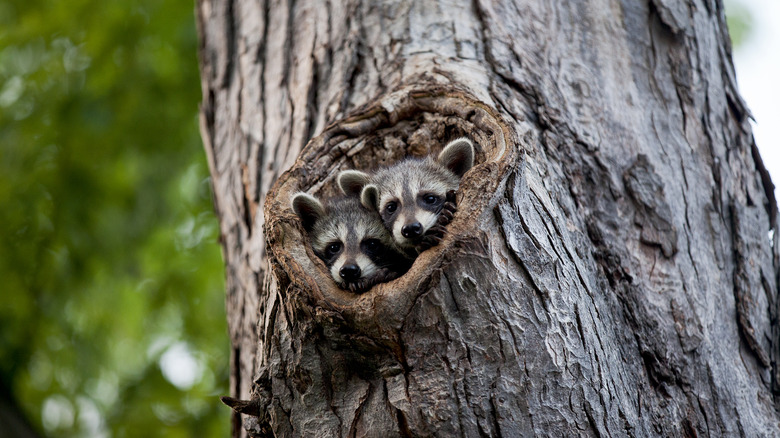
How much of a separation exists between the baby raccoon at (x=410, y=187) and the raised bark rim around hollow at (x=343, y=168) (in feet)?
0.78

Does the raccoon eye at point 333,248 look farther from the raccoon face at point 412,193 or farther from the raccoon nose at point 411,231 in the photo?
the raccoon nose at point 411,231

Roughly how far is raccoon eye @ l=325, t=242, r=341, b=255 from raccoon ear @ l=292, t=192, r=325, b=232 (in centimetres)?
18

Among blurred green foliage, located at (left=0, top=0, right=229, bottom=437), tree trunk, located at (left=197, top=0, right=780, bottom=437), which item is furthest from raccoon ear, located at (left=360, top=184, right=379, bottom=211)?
blurred green foliage, located at (left=0, top=0, right=229, bottom=437)

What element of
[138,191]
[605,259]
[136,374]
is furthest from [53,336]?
[605,259]

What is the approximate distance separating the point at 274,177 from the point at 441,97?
46.1 inches

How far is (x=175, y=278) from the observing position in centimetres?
650

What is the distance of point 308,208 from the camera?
13.0 ft

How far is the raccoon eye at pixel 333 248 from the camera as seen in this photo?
429 centimetres

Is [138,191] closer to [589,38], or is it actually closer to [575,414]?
[589,38]

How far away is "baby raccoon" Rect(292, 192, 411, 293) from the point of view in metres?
3.97

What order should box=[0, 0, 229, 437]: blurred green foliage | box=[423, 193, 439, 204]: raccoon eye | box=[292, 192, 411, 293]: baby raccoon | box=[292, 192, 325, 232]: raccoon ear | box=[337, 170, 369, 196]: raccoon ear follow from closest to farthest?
box=[292, 192, 325, 232]: raccoon ear
box=[337, 170, 369, 196]: raccoon ear
box=[292, 192, 411, 293]: baby raccoon
box=[423, 193, 439, 204]: raccoon eye
box=[0, 0, 229, 437]: blurred green foliage

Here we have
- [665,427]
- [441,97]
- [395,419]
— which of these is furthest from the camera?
[441,97]

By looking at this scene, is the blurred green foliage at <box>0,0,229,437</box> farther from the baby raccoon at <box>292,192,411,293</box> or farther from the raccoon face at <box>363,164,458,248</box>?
the raccoon face at <box>363,164,458,248</box>

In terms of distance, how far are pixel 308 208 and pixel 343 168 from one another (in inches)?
12.9
